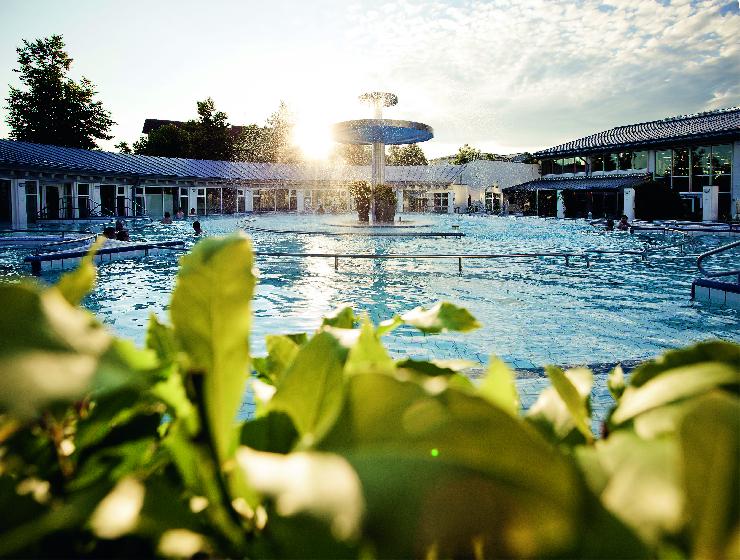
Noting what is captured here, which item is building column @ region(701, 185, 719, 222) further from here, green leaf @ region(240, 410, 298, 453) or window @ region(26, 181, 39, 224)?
window @ region(26, 181, 39, 224)

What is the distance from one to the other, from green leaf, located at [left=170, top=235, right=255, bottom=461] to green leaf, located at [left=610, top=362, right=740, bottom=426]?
1.06 ft

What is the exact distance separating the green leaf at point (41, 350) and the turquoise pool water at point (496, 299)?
5.94 meters

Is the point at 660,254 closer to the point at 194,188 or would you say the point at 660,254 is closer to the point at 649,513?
the point at 649,513

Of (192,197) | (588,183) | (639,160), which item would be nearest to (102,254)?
(192,197)

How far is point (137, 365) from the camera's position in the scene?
1.26 ft

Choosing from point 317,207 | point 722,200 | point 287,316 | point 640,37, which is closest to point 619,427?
point 287,316

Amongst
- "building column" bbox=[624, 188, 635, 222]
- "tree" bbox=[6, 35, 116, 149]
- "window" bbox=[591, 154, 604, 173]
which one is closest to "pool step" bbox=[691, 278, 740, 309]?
"building column" bbox=[624, 188, 635, 222]

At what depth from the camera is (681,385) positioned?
1.33 ft

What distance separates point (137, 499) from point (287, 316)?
873 cm

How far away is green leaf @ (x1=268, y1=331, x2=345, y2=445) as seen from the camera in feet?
1.59

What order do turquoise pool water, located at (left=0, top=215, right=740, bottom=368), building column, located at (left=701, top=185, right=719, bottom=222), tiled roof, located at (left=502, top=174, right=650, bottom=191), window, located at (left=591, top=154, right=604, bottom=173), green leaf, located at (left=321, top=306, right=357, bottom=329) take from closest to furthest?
green leaf, located at (left=321, top=306, right=357, bottom=329)
turquoise pool water, located at (left=0, top=215, right=740, bottom=368)
building column, located at (left=701, top=185, right=719, bottom=222)
tiled roof, located at (left=502, top=174, right=650, bottom=191)
window, located at (left=591, top=154, right=604, bottom=173)

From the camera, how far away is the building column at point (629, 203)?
113 ft

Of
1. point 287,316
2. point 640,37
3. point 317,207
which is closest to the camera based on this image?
point 287,316

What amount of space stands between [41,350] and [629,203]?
3894 cm
